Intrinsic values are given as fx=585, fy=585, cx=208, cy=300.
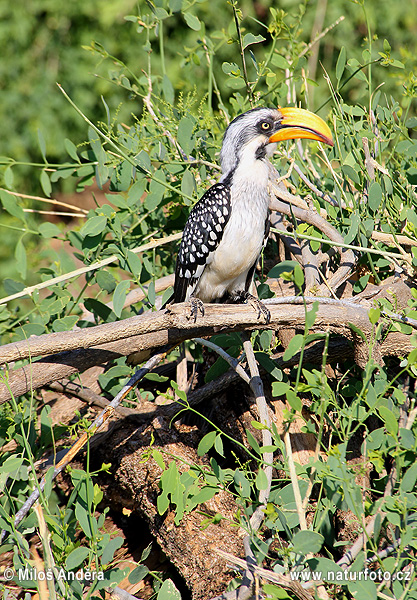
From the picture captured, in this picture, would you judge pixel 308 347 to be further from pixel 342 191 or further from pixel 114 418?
pixel 114 418

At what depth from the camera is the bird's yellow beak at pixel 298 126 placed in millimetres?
3277

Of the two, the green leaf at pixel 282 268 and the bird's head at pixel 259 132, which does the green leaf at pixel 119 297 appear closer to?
the green leaf at pixel 282 268

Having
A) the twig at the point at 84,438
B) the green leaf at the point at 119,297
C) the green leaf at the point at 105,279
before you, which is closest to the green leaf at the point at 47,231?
the green leaf at the point at 105,279

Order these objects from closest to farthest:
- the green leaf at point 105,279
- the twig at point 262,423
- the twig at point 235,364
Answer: the twig at point 262,423 → the twig at point 235,364 → the green leaf at point 105,279

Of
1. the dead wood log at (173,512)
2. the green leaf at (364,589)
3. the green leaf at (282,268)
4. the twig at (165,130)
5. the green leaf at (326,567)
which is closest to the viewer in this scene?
the green leaf at (364,589)

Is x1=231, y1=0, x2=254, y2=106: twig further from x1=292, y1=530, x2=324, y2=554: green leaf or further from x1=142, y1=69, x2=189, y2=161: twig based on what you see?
x1=292, y1=530, x2=324, y2=554: green leaf

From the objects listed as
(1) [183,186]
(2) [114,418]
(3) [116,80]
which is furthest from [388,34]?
(2) [114,418]

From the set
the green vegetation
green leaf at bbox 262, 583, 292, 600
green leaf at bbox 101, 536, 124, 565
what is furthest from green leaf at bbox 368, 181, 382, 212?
green leaf at bbox 101, 536, 124, 565

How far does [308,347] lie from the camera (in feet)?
9.57

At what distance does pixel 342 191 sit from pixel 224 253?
0.73 meters

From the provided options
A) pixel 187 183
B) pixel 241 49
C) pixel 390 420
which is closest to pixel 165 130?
pixel 187 183

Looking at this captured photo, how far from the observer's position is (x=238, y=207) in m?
3.26

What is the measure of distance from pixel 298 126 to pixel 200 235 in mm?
868

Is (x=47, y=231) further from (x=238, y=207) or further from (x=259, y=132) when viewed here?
(x=259, y=132)
